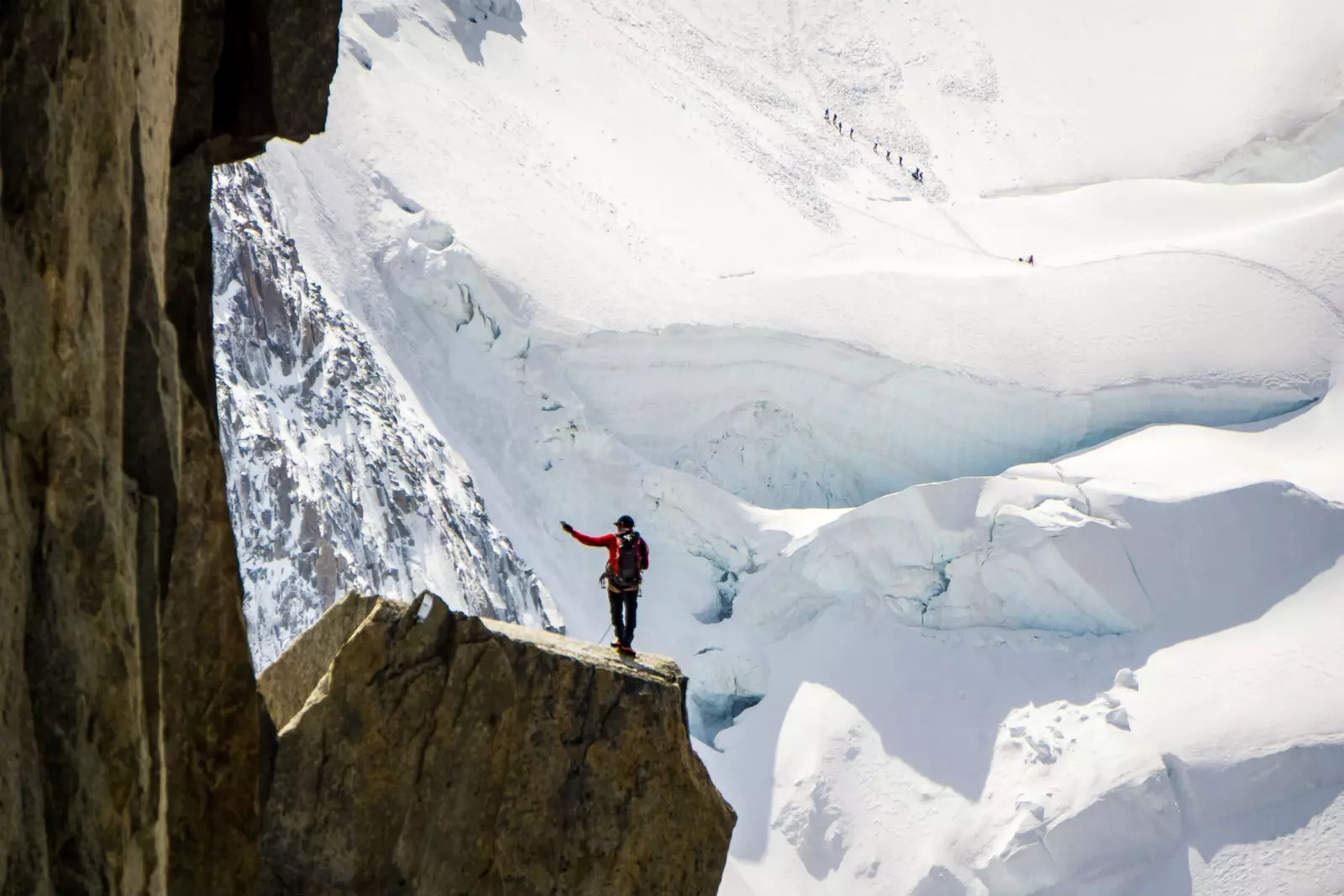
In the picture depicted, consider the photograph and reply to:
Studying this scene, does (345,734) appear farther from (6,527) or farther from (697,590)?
(697,590)

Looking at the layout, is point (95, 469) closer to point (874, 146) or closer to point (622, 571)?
point (622, 571)

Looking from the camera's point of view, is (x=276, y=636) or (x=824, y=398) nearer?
(x=276, y=636)

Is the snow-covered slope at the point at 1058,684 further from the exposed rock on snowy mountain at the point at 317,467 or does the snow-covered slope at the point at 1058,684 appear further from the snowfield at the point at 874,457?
the exposed rock on snowy mountain at the point at 317,467

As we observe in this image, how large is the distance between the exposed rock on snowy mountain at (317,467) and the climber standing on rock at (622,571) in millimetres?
8615

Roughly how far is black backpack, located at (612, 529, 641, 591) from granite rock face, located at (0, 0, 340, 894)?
3.10 metres

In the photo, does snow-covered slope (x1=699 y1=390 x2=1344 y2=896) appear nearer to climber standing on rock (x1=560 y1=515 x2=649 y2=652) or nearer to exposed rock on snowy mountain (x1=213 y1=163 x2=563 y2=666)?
exposed rock on snowy mountain (x1=213 y1=163 x2=563 y2=666)

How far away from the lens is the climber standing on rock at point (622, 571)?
10211 millimetres

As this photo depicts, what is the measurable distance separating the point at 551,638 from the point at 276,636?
888 centimetres

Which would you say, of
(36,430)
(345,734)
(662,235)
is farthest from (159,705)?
(662,235)

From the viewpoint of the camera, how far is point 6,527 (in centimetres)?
471

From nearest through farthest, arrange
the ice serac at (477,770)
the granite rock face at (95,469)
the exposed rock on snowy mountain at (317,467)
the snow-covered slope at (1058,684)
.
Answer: the granite rock face at (95,469) < the ice serac at (477,770) < the exposed rock on snowy mountain at (317,467) < the snow-covered slope at (1058,684)

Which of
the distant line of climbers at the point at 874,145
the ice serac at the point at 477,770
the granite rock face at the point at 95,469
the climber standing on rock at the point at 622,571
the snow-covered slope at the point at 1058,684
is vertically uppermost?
the granite rock face at the point at 95,469

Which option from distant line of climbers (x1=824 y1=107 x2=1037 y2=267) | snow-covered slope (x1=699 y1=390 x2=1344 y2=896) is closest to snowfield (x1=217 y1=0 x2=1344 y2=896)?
snow-covered slope (x1=699 y1=390 x2=1344 y2=896)

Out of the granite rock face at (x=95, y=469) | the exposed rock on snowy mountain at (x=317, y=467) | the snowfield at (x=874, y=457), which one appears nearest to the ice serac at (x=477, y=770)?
the granite rock face at (x=95, y=469)
